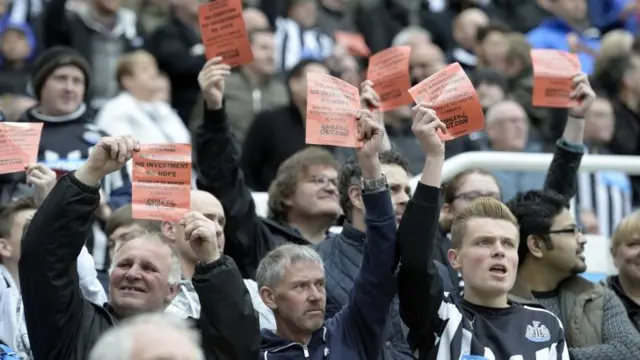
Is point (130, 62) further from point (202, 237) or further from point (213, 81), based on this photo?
point (202, 237)

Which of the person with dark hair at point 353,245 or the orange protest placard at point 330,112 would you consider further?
the person with dark hair at point 353,245

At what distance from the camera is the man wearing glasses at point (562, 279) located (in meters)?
7.25

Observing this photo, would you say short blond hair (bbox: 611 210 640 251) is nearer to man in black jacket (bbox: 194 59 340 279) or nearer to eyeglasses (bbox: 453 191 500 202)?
eyeglasses (bbox: 453 191 500 202)

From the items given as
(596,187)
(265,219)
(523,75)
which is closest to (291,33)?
(523,75)

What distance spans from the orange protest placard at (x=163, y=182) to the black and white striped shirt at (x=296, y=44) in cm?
627

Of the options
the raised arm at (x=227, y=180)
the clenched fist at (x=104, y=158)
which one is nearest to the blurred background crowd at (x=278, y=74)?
the raised arm at (x=227, y=180)

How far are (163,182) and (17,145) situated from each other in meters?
0.70

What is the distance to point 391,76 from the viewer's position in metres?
7.57

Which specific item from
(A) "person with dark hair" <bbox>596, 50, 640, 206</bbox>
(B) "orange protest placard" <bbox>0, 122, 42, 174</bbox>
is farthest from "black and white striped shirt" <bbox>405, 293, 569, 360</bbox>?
(A) "person with dark hair" <bbox>596, 50, 640, 206</bbox>

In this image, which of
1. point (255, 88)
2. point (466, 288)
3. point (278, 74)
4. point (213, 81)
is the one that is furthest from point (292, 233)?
point (278, 74)

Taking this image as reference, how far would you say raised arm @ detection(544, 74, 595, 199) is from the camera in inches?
309

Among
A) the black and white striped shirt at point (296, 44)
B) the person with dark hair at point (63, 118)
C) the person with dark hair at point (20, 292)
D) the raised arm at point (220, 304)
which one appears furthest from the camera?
the black and white striped shirt at point (296, 44)

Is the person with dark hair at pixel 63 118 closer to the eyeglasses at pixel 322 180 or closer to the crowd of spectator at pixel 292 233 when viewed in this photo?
the crowd of spectator at pixel 292 233

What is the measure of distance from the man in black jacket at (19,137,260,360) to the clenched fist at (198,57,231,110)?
1439 millimetres
